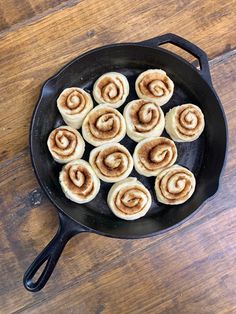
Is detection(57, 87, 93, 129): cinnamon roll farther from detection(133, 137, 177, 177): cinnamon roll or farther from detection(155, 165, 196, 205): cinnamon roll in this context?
detection(155, 165, 196, 205): cinnamon roll

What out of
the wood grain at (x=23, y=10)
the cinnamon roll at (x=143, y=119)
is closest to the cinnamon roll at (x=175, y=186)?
the cinnamon roll at (x=143, y=119)

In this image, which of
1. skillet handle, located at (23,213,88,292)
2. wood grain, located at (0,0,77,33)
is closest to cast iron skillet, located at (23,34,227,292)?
skillet handle, located at (23,213,88,292)

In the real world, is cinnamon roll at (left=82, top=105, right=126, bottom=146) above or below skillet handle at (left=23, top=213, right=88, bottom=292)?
above

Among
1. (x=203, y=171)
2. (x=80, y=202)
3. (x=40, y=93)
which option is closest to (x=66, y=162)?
(x=80, y=202)

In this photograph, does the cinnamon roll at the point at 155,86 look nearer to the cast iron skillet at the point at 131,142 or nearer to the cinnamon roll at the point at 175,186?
the cast iron skillet at the point at 131,142

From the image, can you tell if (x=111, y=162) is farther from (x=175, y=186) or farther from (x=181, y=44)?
(x=181, y=44)

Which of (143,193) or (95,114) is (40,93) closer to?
(95,114)
